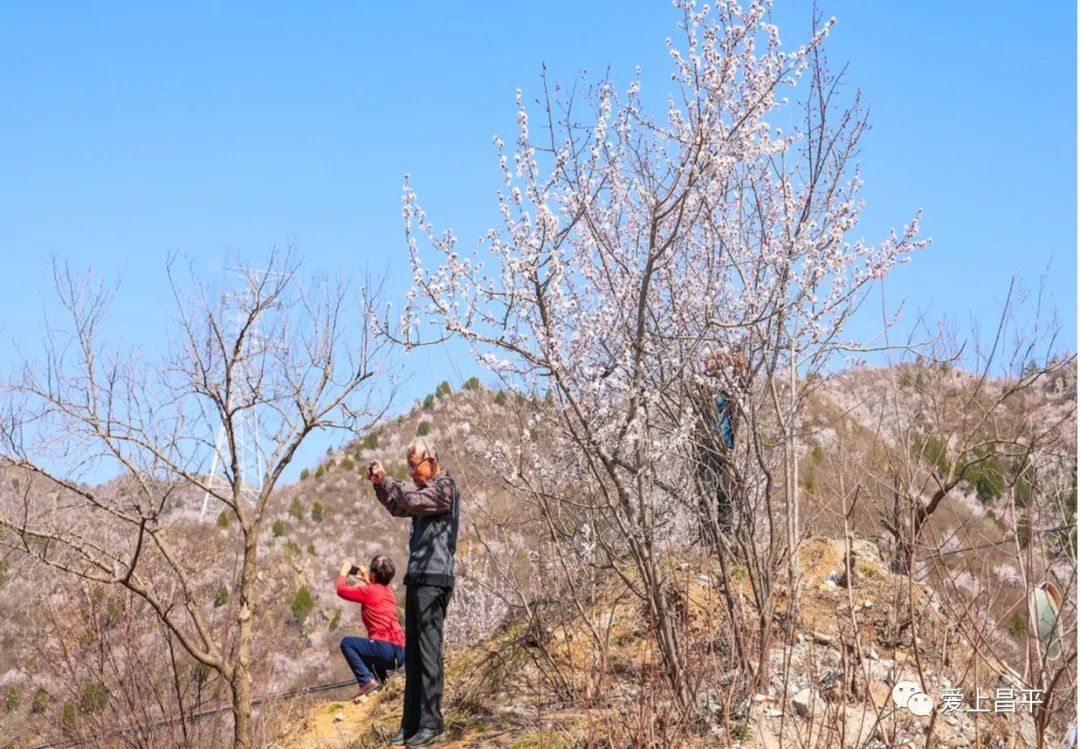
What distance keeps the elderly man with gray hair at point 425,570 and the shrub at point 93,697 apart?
3.18 meters

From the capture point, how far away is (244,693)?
8.26m

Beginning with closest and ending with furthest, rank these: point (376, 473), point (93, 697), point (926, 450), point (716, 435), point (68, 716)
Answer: point (376, 473) < point (716, 435) < point (93, 697) < point (68, 716) < point (926, 450)

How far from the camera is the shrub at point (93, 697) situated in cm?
811

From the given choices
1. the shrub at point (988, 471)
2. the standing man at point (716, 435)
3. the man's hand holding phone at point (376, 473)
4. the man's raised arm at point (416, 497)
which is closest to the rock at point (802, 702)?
the standing man at point (716, 435)

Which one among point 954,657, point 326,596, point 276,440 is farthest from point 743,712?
point 326,596

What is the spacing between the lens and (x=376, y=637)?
353 inches

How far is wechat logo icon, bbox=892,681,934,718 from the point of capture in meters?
3.53

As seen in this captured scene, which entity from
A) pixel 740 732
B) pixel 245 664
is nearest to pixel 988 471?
pixel 740 732

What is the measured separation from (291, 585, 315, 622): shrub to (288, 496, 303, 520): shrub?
8.92m

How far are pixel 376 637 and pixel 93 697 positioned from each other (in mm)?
2172

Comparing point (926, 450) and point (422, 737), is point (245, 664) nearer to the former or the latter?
point (422, 737)

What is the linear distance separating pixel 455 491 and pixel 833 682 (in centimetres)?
228

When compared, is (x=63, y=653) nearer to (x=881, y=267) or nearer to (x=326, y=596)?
(x=881, y=267)

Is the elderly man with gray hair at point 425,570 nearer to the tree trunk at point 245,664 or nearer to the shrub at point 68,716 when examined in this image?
the tree trunk at point 245,664
